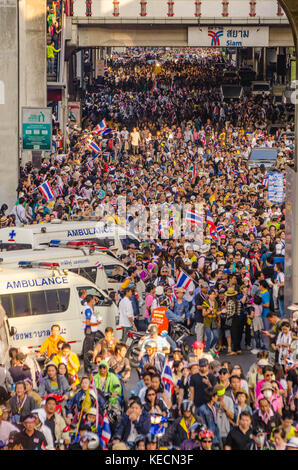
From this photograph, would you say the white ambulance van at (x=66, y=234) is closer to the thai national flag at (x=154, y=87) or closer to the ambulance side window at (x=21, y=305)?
the ambulance side window at (x=21, y=305)

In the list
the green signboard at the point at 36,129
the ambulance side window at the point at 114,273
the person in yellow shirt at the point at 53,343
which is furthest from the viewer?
the green signboard at the point at 36,129

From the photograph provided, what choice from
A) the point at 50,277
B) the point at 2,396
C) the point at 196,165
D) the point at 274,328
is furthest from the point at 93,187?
the point at 2,396

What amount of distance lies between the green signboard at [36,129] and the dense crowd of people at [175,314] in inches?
38.0

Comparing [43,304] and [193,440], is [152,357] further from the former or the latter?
[43,304]

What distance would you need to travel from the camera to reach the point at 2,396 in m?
13.8

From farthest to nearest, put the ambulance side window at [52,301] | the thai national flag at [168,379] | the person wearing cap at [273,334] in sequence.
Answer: the ambulance side window at [52,301] < the person wearing cap at [273,334] < the thai national flag at [168,379]

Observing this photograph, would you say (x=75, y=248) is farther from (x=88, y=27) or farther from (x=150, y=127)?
(x=88, y=27)

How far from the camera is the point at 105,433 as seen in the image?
42.7ft

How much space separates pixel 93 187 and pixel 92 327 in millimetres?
16420

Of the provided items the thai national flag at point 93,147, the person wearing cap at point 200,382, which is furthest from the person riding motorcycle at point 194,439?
the thai national flag at point 93,147

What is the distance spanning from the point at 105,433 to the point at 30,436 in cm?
98

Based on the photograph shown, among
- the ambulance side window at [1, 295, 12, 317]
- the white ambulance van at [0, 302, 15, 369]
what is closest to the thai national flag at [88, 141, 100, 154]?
the ambulance side window at [1, 295, 12, 317]

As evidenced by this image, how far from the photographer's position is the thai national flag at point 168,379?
14.5 metres

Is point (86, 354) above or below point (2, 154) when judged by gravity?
below
